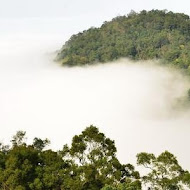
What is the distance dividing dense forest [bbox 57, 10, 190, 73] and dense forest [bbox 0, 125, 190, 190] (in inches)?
5364

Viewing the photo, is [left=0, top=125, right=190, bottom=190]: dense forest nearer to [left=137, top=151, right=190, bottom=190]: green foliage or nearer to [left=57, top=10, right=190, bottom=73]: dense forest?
[left=137, top=151, right=190, bottom=190]: green foliage

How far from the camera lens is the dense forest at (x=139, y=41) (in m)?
172

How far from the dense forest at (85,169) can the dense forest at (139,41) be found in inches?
5364

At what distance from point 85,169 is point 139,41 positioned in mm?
155586

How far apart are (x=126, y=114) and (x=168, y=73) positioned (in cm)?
2603

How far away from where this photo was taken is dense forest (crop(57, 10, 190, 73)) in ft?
564

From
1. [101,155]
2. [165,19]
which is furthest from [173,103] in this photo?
[101,155]

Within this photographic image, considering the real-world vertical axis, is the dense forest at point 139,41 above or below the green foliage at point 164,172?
above

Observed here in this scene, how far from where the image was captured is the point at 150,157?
28672 millimetres

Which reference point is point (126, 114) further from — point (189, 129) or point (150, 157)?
point (150, 157)

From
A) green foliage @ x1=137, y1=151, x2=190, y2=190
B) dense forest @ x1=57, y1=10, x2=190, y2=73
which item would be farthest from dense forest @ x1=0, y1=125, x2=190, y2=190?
dense forest @ x1=57, y1=10, x2=190, y2=73

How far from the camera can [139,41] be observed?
181 metres

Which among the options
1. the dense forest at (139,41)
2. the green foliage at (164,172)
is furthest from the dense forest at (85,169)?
the dense forest at (139,41)

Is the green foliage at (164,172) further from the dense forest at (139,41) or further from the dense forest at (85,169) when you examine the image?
the dense forest at (139,41)
